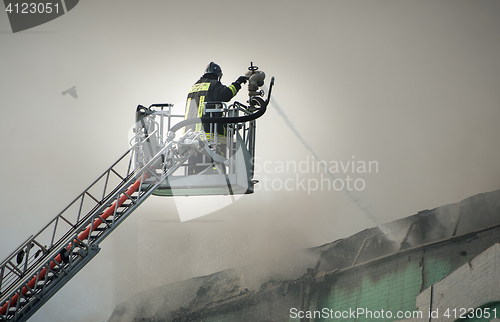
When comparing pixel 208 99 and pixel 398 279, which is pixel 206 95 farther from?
pixel 398 279

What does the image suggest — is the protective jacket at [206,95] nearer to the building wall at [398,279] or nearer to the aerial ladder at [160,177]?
the aerial ladder at [160,177]

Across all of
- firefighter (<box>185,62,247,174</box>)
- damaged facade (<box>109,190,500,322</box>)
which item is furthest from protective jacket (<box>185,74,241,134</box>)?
damaged facade (<box>109,190,500,322</box>)

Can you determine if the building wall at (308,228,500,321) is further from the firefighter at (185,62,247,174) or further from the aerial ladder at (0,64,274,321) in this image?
the firefighter at (185,62,247,174)

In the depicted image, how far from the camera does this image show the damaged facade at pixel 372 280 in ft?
40.3

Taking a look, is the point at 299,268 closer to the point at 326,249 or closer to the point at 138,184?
the point at 326,249

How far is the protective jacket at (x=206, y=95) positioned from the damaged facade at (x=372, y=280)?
27.4ft

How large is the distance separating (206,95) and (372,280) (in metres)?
9.03

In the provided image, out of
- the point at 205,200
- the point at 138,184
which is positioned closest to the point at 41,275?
the point at 138,184

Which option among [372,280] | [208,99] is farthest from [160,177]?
[372,280]

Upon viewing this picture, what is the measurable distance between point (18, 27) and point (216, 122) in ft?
35.2

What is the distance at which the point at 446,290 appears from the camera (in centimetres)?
1240

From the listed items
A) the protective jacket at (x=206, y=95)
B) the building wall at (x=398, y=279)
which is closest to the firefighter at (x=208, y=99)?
the protective jacket at (x=206, y=95)

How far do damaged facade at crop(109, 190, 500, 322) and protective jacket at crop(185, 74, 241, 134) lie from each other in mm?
8356

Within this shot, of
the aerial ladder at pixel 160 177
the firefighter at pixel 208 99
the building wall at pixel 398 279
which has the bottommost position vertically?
the building wall at pixel 398 279
